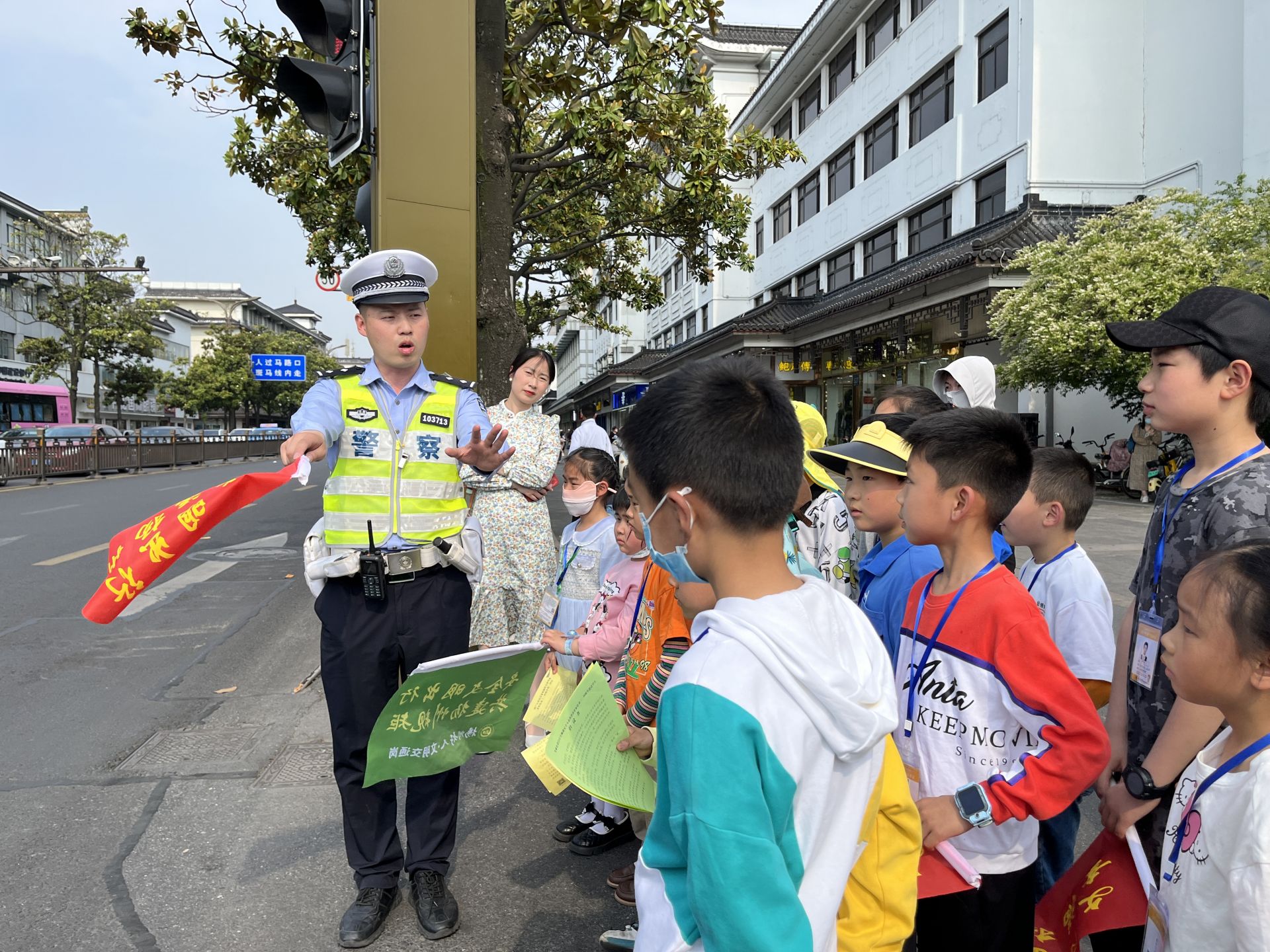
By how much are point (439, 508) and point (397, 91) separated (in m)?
2.12

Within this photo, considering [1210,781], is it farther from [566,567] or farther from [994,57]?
[994,57]

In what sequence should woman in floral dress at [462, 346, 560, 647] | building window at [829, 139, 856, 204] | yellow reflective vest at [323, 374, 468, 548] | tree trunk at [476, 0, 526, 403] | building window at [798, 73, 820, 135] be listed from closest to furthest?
1. yellow reflective vest at [323, 374, 468, 548]
2. woman in floral dress at [462, 346, 560, 647]
3. tree trunk at [476, 0, 526, 403]
4. building window at [829, 139, 856, 204]
5. building window at [798, 73, 820, 135]

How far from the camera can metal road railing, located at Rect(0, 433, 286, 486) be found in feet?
76.6

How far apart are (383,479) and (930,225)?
22.6 m

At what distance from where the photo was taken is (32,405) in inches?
1369

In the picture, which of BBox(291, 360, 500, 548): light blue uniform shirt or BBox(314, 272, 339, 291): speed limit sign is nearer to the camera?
BBox(291, 360, 500, 548): light blue uniform shirt

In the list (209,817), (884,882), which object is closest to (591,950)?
(884,882)

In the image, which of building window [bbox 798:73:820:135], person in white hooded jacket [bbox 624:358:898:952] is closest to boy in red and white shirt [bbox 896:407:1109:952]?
person in white hooded jacket [bbox 624:358:898:952]

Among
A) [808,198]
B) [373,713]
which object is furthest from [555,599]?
[808,198]

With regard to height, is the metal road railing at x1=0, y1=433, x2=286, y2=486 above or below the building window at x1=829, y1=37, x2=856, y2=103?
below

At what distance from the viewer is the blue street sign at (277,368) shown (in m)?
33.3

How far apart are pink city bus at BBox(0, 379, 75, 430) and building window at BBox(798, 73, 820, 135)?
107ft

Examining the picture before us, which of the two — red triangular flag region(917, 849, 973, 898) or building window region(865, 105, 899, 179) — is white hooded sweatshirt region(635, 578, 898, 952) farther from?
building window region(865, 105, 899, 179)

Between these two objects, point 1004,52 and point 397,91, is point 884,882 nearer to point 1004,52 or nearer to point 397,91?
point 397,91
